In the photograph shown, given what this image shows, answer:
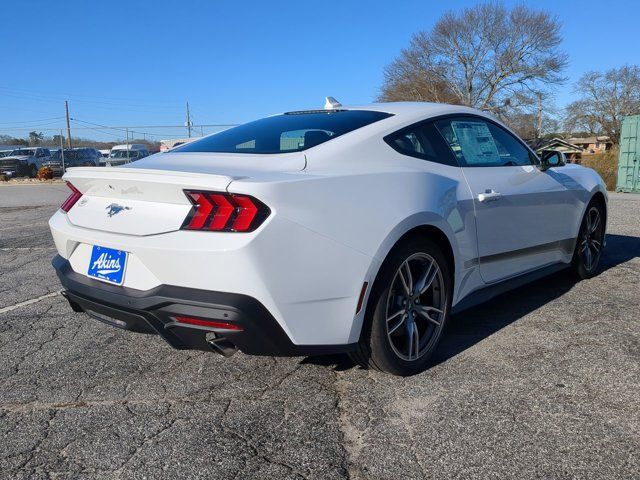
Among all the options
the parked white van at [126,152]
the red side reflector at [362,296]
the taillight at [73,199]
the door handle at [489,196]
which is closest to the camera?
the red side reflector at [362,296]

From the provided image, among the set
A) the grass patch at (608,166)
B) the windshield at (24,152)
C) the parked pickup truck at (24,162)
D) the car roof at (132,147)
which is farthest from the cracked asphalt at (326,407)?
the windshield at (24,152)

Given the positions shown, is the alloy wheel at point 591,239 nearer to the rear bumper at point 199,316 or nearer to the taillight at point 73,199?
the rear bumper at point 199,316

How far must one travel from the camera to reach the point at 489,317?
405cm

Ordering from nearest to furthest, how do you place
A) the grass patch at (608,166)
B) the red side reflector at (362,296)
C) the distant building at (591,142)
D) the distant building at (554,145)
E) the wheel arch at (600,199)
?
the red side reflector at (362,296) < the wheel arch at (600,199) < the distant building at (554,145) < the grass patch at (608,166) < the distant building at (591,142)

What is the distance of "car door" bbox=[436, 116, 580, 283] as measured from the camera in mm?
3490

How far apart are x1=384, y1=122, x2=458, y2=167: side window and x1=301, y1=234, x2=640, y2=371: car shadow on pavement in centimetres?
106

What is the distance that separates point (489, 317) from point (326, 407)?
184cm

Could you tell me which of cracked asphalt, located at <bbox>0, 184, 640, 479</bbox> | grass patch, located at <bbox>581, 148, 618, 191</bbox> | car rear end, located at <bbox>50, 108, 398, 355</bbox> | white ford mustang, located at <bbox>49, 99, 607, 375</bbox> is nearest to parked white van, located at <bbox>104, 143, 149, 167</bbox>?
grass patch, located at <bbox>581, 148, 618, 191</bbox>

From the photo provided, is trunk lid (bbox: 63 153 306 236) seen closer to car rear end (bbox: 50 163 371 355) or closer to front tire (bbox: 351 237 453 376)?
car rear end (bbox: 50 163 371 355)

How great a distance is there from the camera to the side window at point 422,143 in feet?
10.2

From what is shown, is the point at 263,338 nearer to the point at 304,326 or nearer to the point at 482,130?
the point at 304,326

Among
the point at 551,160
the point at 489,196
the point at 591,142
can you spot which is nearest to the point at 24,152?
the point at 551,160

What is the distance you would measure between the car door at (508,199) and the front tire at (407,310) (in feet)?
1.58

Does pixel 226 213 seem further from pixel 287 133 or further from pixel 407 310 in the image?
pixel 407 310
